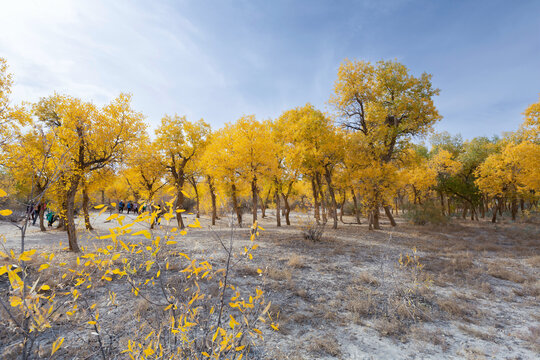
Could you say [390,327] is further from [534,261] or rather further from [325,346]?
[534,261]

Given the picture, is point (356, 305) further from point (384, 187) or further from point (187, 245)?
point (384, 187)

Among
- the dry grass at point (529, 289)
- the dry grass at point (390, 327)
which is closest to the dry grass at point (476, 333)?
the dry grass at point (390, 327)

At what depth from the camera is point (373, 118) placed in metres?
16.4

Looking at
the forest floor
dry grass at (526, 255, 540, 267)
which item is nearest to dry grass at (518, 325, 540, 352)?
the forest floor

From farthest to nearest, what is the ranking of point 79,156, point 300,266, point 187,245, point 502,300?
1. point 187,245
2. point 79,156
3. point 300,266
4. point 502,300

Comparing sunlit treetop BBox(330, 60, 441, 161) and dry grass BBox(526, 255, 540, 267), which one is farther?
sunlit treetop BBox(330, 60, 441, 161)

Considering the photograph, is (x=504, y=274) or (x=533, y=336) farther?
(x=504, y=274)

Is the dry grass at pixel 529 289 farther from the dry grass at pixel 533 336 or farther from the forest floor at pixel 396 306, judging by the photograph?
the dry grass at pixel 533 336

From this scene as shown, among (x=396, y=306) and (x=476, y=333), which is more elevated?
(x=396, y=306)

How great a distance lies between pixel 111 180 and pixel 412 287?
1423 centimetres

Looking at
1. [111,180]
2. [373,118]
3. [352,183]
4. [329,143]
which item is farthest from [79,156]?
[373,118]

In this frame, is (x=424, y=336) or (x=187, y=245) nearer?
(x=424, y=336)

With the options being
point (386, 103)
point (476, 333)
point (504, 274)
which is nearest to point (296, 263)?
point (476, 333)

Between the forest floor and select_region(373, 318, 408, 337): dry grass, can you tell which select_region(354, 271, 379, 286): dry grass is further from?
select_region(373, 318, 408, 337): dry grass
